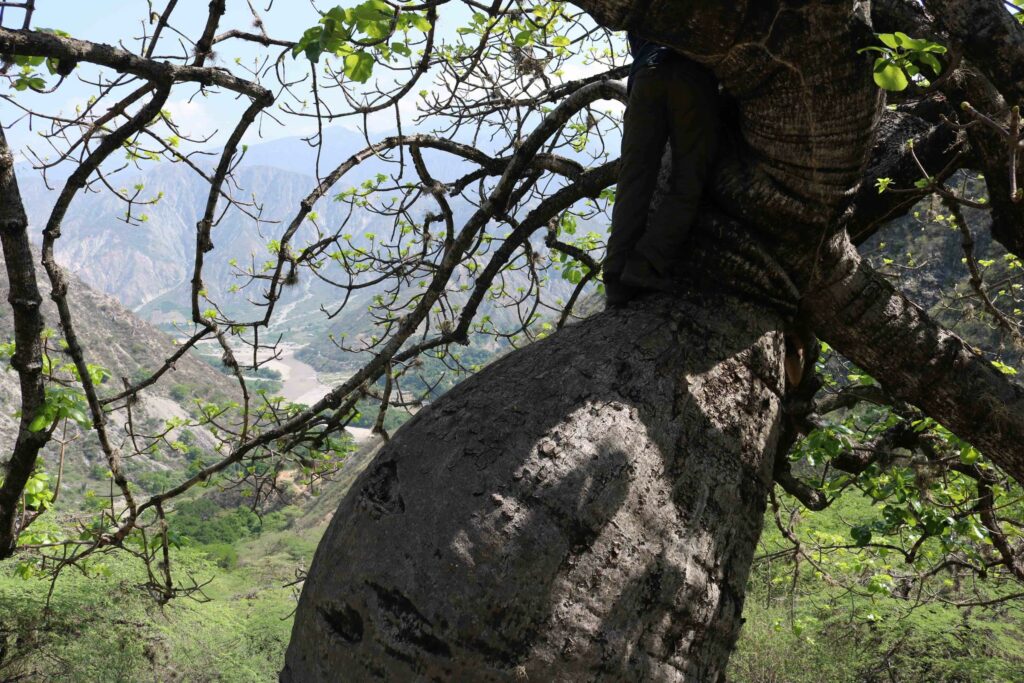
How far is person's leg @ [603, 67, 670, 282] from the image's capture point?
8.53 feet

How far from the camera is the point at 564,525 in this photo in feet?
6.35

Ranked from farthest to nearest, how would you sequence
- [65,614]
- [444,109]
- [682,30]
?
1. [65,614]
2. [444,109]
3. [682,30]

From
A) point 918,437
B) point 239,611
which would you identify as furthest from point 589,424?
point 239,611

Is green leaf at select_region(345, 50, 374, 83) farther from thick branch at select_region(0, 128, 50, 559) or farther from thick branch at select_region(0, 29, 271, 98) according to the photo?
thick branch at select_region(0, 128, 50, 559)

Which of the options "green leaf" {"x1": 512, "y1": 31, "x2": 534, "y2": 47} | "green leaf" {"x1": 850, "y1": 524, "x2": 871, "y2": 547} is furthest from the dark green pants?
"green leaf" {"x1": 512, "y1": 31, "x2": 534, "y2": 47}

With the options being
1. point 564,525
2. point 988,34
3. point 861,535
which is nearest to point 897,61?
point 988,34

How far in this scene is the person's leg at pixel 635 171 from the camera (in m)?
2.60

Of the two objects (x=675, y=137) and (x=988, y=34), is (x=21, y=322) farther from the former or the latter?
(x=988, y=34)

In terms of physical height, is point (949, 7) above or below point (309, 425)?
above

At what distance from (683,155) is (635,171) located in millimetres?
203

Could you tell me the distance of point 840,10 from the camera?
6.57 ft

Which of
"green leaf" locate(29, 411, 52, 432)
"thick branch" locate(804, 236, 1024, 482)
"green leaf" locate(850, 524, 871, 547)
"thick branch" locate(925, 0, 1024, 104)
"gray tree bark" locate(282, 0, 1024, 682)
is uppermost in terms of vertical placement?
"thick branch" locate(925, 0, 1024, 104)

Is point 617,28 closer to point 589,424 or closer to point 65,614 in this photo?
point 589,424

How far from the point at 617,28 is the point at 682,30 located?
0.17m
